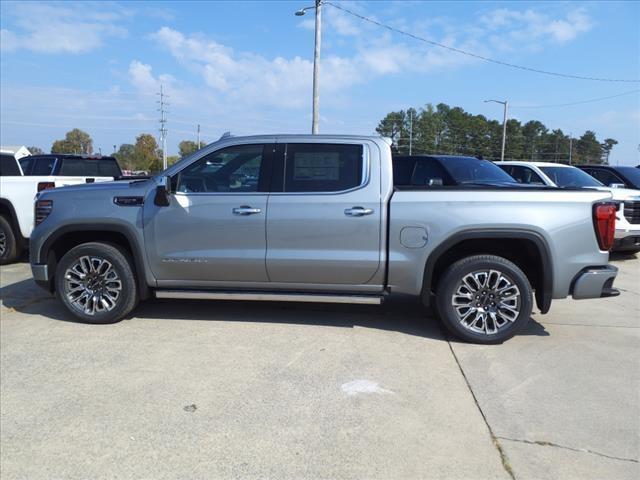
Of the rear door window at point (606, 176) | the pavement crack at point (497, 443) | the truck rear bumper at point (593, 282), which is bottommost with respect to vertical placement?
the pavement crack at point (497, 443)

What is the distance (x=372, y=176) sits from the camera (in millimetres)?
4938

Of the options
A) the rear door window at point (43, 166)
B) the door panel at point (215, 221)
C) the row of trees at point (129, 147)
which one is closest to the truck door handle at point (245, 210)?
the door panel at point (215, 221)

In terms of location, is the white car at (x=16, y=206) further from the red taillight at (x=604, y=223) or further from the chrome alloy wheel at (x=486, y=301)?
the red taillight at (x=604, y=223)

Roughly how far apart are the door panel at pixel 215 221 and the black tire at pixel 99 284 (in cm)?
33

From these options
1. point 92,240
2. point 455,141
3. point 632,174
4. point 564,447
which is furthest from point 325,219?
point 455,141

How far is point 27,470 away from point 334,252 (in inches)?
115

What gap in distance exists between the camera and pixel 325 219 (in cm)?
489

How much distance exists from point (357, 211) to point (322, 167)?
0.58 meters

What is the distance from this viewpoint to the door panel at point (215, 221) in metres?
5.02

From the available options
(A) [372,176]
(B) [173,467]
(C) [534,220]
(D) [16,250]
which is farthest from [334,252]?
(D) [16,250]

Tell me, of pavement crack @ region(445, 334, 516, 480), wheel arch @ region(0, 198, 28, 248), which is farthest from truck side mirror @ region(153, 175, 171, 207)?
wheel arch @ region(0, 198, 28, 248)

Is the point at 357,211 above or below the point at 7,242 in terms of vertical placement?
above

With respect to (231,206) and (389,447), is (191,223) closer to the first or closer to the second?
(231,206)

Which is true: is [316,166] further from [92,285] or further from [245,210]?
[92,285]
